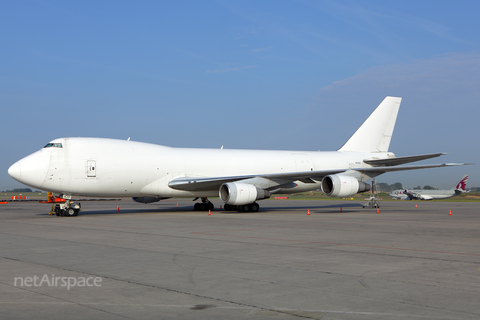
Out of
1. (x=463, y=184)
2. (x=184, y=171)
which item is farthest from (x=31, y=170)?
(x=463, y=184)

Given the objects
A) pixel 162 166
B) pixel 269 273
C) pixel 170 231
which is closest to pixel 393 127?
pixel 162 166

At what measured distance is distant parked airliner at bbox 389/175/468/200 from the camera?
68.4m

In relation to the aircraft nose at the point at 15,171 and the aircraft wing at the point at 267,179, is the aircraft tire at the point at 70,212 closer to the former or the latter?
the aircraft nose at the point at 15,171

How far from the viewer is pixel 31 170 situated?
2119 cm

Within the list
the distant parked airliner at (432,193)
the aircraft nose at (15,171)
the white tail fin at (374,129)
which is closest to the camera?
the aircraft nose at (15,171)

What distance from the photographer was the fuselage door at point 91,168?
22.4 meters

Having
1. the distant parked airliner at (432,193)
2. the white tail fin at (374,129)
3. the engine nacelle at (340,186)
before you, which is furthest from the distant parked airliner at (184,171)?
the distant parked airliner at (432,193)

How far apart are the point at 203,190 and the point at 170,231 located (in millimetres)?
11360

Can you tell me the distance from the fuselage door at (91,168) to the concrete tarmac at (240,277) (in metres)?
9.53

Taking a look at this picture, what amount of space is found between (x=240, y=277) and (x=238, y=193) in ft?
54.5

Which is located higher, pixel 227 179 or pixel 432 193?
pixel 432 193

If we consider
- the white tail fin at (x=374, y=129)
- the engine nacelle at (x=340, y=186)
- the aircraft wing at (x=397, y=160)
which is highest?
the white tail fin at (x=374, y=129)

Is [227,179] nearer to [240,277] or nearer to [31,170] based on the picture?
[31,170]

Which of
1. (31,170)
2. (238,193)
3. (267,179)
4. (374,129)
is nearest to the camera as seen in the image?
(31,170)
